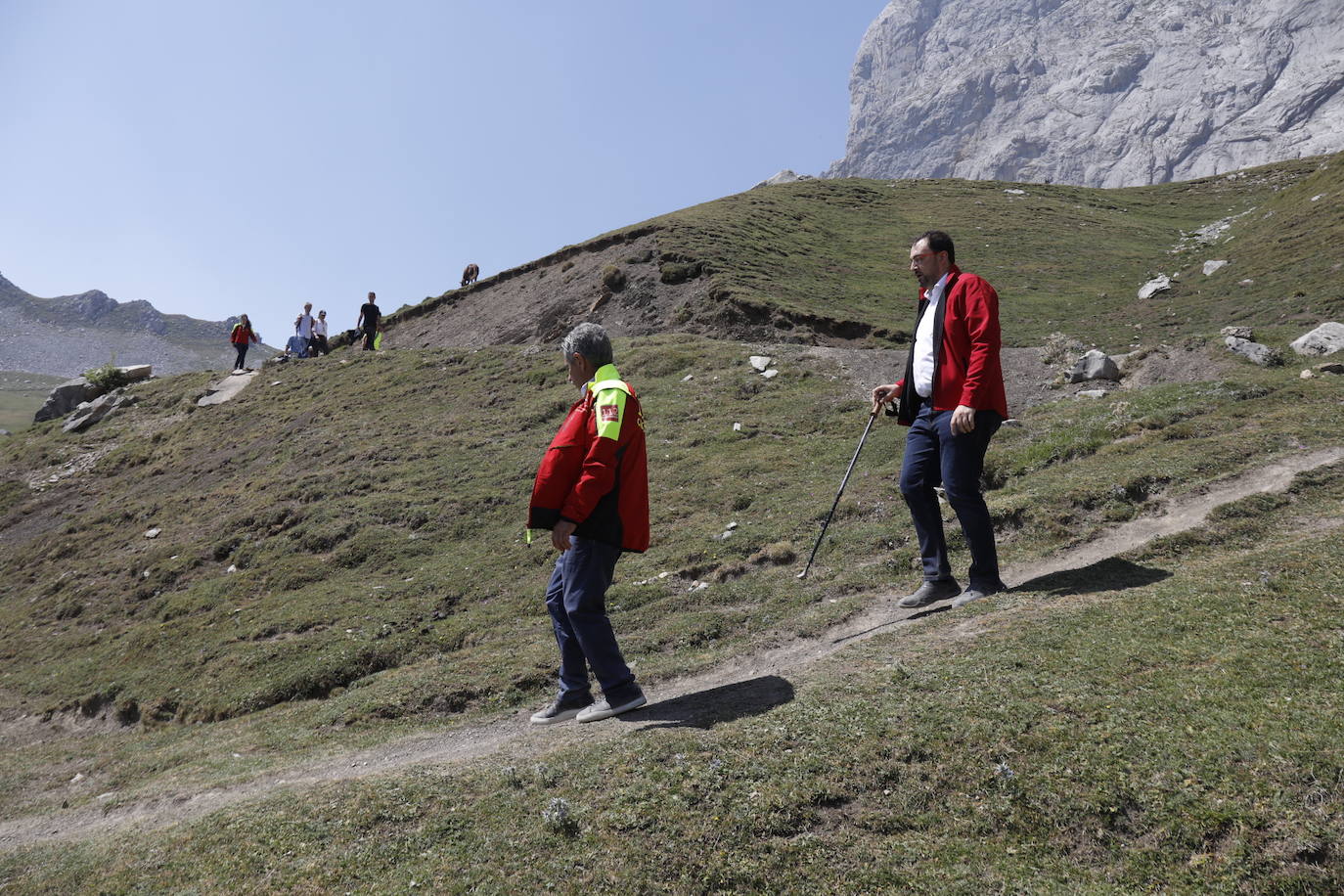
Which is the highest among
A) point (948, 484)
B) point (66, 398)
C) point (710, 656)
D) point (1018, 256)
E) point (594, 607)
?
point (1018, 256)

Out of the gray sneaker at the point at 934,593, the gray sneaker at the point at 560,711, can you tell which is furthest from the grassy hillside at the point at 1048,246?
the gray sneaker at the point at 560,711

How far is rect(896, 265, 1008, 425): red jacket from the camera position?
735 cm

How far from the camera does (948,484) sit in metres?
7.63

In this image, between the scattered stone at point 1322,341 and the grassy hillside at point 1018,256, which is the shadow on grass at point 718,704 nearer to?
the scattered stone at point 1322,341

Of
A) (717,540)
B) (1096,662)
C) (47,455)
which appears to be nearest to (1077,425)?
(717,540)

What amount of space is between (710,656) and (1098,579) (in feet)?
13.1

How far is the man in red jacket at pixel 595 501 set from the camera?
6.50 metres

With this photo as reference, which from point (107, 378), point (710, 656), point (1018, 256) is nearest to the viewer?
point (710, 656)

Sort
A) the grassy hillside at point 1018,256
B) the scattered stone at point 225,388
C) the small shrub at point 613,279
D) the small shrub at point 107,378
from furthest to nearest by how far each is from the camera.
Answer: the small shrub at point 107,378
the small shrub at point 613,279
the scattered stone at point 225,388
the grassy hillside at point 1018,256

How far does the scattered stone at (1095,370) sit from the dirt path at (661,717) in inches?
311

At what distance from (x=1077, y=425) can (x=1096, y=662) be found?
31.0 feet

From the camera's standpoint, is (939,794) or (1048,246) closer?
(939,794)

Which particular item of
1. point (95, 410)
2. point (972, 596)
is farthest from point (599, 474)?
point (95, 410)

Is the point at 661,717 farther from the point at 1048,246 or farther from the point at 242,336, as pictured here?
the point at 1048,246
